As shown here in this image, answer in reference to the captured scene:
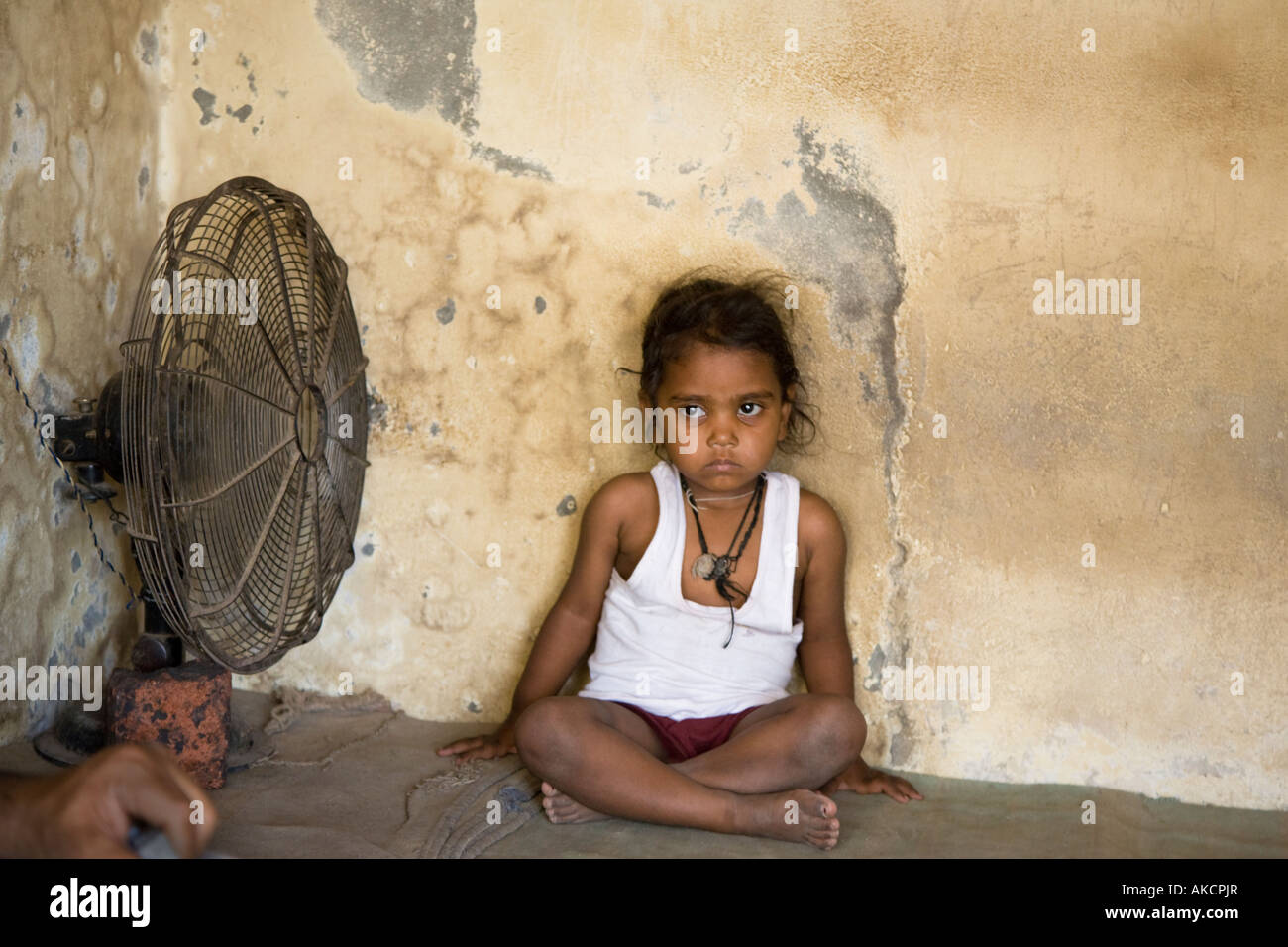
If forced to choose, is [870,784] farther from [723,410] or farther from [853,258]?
[853,258]

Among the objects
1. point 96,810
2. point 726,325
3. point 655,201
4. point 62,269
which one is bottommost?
point 96,810

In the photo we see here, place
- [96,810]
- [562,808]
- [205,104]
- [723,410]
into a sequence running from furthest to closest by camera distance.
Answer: [205,104], [723,410], [562,808], [96,810]

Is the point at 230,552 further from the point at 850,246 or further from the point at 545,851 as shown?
the point at 850,246

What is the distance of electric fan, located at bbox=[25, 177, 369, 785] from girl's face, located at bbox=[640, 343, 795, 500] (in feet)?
2.27

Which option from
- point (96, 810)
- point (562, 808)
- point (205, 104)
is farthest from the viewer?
point (205, 104)

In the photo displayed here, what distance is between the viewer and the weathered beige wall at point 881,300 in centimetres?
236

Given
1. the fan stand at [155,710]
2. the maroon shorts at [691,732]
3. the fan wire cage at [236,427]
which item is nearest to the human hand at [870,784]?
the maroon shorts at [691,732]

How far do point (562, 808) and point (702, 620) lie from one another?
50 centimetres

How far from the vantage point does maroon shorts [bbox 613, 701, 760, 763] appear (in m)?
2.34

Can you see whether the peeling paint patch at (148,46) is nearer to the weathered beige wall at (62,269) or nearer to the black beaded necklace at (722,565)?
the weathered beige wall at (62,269)

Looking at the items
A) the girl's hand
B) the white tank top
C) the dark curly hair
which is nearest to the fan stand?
the girl's hand

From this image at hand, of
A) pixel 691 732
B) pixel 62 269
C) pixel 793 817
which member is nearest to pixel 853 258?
pixel 691 732

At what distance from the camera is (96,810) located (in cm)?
114

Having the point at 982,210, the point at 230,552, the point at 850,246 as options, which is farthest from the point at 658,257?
the point at 230,552
